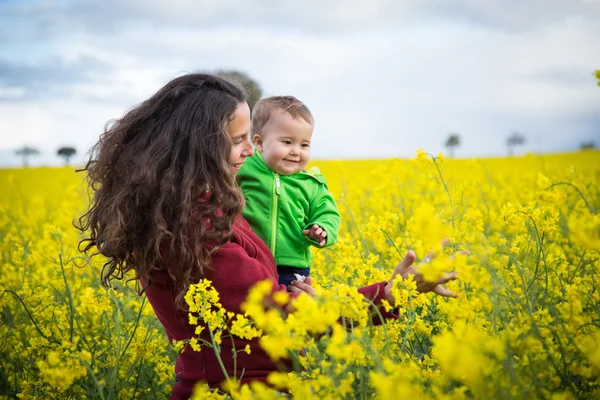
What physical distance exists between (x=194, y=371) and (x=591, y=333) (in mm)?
1297

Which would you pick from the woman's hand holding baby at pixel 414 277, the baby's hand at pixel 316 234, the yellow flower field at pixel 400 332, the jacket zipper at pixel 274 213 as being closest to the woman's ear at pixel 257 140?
the jacket zipper at pixel 274 213

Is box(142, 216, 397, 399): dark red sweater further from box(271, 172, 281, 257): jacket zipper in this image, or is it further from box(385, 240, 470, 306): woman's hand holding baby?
box(271, 172, 281, 257): jacket zipper

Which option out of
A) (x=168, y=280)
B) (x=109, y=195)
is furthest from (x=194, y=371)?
(x=109, y=195)

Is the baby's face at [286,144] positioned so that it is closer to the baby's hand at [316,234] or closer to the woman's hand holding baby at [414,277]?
the baby's hand at [316,234]

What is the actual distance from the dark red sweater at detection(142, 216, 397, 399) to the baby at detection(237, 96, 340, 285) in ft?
1.06

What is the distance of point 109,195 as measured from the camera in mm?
1828

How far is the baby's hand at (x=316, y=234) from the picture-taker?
2.14m

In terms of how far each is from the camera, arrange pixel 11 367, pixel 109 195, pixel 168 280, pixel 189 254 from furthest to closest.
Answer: pixel 11 367 → pixel 109 195 → pixel 168 280 → pixel 189 254

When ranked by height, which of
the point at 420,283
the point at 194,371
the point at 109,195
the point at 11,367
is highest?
the point at 109,195

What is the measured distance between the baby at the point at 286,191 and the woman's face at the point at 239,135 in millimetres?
405

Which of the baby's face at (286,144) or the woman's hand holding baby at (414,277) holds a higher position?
the baby's face at (286,144)

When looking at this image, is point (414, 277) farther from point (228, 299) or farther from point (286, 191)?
point (286, 191)

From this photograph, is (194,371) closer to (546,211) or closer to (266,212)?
(266,212)

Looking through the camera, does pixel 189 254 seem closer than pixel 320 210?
Yes
